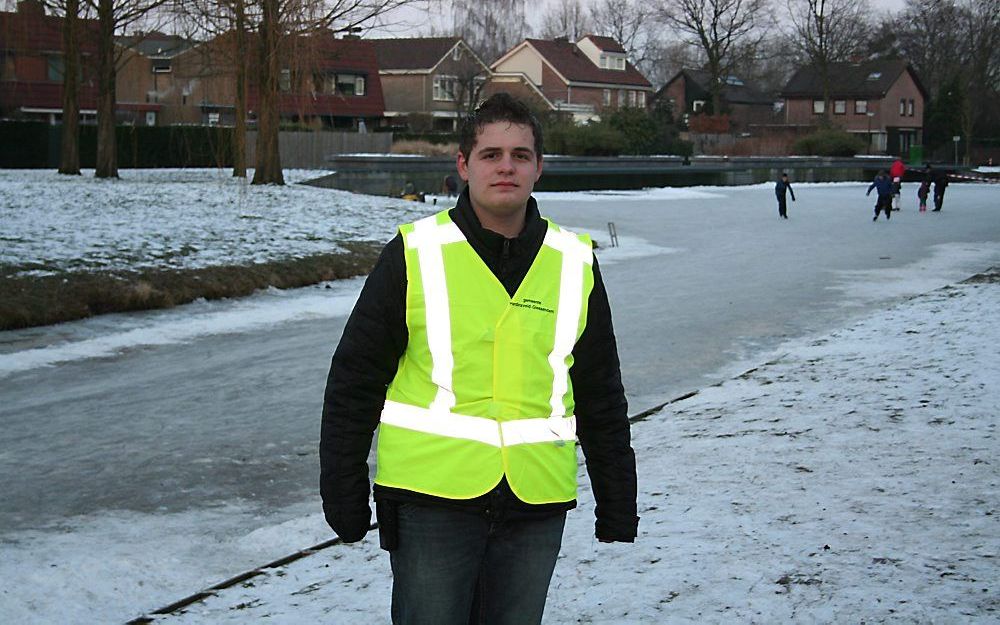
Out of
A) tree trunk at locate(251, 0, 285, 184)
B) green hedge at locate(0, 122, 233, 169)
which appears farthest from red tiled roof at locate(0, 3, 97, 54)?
tree trunk at locate(251, 0, 285, 184)

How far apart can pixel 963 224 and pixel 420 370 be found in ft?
113

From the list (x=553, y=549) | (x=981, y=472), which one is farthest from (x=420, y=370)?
(x=981, y=472)

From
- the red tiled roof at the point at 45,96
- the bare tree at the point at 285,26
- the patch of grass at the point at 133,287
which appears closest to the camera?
the patch of grass at the point at 133,287

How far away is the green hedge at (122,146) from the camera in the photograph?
4466 cm

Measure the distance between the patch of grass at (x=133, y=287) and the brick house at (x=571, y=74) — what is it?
233 ft

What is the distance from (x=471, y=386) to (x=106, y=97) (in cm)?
3613

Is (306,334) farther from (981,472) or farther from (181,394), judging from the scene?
(981,472)

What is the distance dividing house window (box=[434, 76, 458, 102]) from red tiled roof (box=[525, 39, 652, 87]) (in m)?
13.0

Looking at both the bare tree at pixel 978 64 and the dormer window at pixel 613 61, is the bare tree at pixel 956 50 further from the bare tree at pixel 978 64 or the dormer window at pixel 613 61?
the dormer window at pixel 613 61

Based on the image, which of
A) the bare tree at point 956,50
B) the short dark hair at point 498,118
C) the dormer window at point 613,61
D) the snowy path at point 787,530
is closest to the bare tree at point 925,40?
the bare tree at point 956,50

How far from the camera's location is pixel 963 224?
116ft

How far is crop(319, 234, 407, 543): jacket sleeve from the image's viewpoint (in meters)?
3.34

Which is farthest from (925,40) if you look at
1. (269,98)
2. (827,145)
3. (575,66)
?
(269,98)

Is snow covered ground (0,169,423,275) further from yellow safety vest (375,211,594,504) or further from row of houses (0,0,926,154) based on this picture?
yellow safety vest (375,211,594,504)
